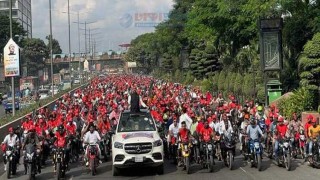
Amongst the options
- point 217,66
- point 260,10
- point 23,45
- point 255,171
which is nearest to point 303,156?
point 255,171

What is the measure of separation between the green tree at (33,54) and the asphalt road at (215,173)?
84737 mm

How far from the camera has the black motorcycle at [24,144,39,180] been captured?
14.4m

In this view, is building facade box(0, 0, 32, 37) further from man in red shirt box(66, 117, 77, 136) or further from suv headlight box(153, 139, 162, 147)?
suv headlight box(153, 139, 162, 147)

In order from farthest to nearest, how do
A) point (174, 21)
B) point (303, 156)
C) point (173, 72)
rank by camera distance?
1. point (173, 72)
2. point (174, 21)
3. point (303, 156)

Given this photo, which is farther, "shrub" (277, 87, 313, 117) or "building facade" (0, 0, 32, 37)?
"building facade" (0, 0, 32, 37)

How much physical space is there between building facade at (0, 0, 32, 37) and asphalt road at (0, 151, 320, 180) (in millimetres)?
118037

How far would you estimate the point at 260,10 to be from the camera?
1304 inches

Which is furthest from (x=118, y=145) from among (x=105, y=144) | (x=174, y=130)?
(x=105, y=144)

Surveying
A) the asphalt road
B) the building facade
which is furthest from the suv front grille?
the building facade

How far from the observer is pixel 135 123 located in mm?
15859

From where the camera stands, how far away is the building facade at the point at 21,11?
138 m

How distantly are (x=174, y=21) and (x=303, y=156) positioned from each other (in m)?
60.3

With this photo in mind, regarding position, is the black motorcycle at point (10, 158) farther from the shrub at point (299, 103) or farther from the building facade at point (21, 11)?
the building facade at point (21, 11)

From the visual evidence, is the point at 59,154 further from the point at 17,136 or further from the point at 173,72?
the point at 173,72
